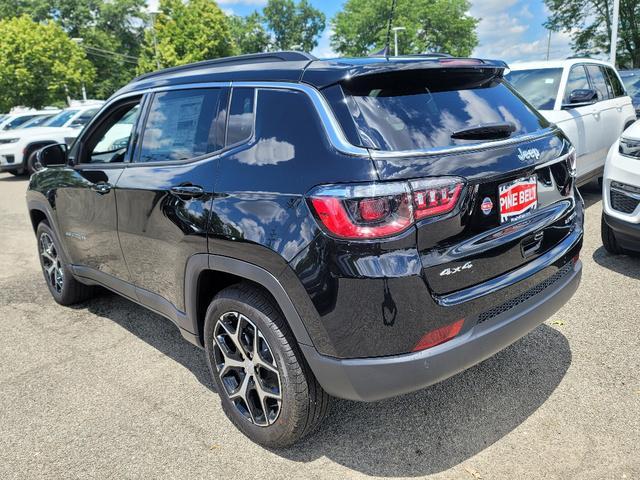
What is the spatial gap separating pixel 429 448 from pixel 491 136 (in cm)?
149

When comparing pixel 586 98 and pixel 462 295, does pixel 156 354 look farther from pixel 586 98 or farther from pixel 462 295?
pixel 586 98

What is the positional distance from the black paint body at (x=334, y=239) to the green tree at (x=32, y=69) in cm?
2642

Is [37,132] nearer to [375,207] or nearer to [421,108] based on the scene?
[421,108]

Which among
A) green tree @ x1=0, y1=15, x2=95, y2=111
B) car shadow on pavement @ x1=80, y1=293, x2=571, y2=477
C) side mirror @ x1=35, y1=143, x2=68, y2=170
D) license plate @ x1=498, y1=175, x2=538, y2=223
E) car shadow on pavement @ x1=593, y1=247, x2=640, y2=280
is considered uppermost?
green tree @ x1=0, y1=15, x2=95, y2=111

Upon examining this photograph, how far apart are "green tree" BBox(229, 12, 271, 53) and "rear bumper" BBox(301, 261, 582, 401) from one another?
6382cm

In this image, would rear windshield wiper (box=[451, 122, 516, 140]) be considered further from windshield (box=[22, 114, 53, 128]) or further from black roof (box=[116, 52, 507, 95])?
windshield (box=[22, 114, 53, 128])

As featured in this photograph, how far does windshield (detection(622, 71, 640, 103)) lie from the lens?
11.0m

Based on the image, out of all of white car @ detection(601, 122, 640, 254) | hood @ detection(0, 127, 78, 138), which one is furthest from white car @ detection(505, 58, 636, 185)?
hood @ detection(0, 127, 78, 138)

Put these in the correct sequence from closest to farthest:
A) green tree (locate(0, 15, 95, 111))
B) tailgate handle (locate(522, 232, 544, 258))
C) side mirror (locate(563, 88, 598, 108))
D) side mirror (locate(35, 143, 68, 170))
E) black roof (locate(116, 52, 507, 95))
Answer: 1. black roof (locate(116, 52, 507, 95))
2. tailgate handle (locate(522, 232, 544, 258))
3. side mirror (locate(35, 143, 68, 170))
4. side mirror (locate(563, 88, 598, 108))
5. green tree (locate(0, 15, 95, 111))

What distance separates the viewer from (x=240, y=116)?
2646mm

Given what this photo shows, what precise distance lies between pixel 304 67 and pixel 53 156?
2.69 meters

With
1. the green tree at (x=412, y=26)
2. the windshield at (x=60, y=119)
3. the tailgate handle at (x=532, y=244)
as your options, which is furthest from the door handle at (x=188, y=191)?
the green tree at (x=412, y=26)

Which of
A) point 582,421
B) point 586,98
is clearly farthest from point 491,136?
point 586,98

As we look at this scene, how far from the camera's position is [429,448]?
2.58 meters
